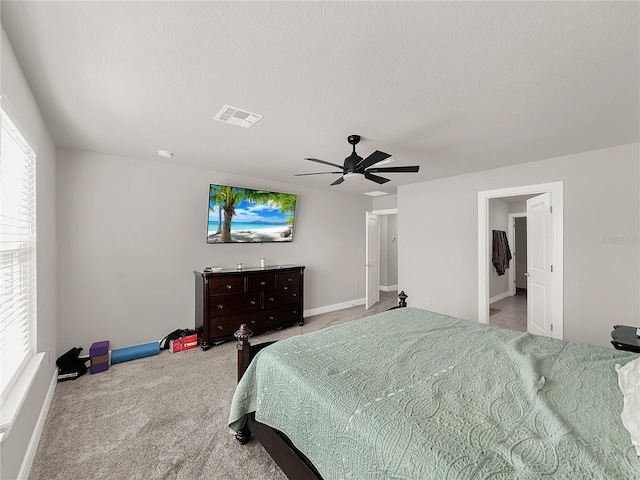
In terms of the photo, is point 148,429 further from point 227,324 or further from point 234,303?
point 234,303

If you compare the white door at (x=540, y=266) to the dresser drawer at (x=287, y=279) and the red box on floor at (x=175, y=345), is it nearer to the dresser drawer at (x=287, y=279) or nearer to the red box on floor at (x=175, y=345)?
the dresser drawer at (x=287, y=279)

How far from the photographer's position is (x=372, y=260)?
5.90m

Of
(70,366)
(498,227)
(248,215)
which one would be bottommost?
(70,366)

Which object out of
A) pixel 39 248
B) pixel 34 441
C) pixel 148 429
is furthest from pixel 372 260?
pixel 34 441

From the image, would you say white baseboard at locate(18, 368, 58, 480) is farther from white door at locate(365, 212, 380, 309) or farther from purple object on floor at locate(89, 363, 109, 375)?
white door at locate(365, 212, 380, 309)

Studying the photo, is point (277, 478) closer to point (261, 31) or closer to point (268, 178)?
point (261, 31)

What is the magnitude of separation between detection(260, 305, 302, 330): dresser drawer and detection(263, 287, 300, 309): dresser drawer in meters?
0.09

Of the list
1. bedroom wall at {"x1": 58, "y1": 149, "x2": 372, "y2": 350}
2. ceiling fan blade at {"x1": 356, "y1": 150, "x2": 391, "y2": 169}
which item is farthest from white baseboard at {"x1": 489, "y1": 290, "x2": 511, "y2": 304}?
ceiling fan blade at {"x1": 356, "y1": 150, "x2": 391, "y2": 169}

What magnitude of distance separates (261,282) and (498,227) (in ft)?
18.6

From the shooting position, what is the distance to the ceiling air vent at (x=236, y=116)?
222 centimetres

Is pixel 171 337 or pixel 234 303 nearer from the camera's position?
pixel 171 337

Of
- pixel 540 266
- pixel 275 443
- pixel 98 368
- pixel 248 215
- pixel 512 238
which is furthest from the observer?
pixel 512 238

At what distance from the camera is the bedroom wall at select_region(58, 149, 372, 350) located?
3184mm

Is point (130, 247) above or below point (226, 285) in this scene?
above
